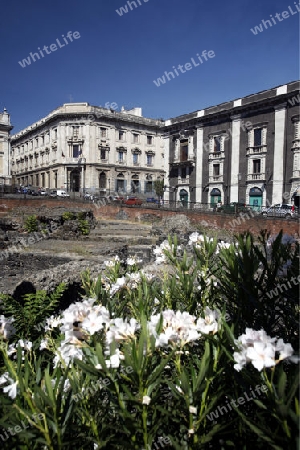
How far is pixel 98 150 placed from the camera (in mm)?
45031

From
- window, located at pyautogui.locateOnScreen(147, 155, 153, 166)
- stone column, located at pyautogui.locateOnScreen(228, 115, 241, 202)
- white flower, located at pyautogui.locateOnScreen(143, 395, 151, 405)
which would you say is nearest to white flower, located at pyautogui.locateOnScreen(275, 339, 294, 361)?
white flower, located at pyautogui.locateOnScreen(143, 395, 151, 405)

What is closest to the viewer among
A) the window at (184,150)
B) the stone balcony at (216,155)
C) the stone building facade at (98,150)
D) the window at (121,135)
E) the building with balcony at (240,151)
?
the building with balcony at (240,151)

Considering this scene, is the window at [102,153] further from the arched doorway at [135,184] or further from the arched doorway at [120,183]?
the arched doorway at [135,184]

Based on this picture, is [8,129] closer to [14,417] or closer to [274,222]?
[274,222]

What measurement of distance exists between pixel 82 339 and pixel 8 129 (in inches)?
1787

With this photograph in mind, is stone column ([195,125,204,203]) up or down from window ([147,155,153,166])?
down

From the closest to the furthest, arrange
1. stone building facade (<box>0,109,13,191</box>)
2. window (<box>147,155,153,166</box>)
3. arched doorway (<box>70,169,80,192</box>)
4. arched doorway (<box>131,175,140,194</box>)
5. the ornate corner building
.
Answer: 1. the ornate corner building
2. stone building facade (<box>0,109,13,191</box>)
3. arched doorway (<box>70,169,80,192</box>)
4. arched doorway (<box>131,175,140,194</box>)
5. window (<box>147,155,153,166</box>)

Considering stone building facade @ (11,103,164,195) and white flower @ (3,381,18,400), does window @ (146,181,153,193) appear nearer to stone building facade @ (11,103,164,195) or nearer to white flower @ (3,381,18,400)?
stone building facade @ (11,103,164,195)

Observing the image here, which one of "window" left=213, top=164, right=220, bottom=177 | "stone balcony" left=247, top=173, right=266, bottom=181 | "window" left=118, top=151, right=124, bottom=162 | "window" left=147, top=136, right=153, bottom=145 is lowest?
"stone balcony" left=247, top=173, right=266, bottom=181

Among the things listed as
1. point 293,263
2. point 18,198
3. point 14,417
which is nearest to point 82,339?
point 14,417

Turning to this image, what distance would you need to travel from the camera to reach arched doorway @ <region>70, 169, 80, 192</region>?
45812mm

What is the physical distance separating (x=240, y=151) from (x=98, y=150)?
73.8ft

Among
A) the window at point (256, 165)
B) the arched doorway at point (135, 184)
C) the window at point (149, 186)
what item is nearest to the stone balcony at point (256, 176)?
the window at point (256, 165)

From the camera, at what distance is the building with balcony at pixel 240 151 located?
26.1 m
